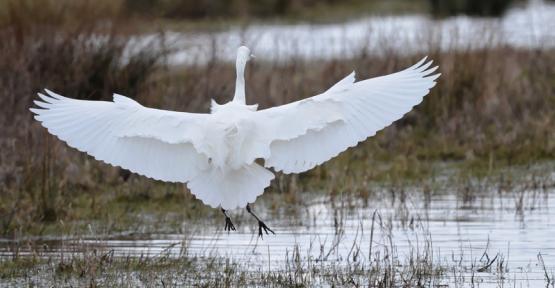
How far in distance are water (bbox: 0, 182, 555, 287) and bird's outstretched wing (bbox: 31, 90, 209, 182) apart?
0.61m

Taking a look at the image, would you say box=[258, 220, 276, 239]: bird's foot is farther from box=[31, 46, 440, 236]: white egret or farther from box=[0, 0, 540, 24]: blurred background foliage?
box=[0, 0, 540, 24]: blurred background foliage

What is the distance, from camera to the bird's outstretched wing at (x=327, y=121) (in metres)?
6.97

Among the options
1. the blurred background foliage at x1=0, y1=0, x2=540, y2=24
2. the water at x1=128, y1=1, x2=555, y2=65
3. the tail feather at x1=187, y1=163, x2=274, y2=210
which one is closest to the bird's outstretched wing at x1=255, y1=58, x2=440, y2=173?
the tail feather at x1=187, y1=163, x2=274, y2=210

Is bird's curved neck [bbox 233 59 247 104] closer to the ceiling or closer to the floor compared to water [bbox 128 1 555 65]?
closer to the floor

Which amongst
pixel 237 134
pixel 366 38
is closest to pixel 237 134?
pixel 237 134

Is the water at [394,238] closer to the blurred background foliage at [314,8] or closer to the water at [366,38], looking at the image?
the water at [366,38]

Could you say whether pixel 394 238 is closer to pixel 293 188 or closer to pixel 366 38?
pixel 293 188

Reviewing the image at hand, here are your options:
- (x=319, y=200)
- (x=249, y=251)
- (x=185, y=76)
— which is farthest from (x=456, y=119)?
(x=249, y=251)

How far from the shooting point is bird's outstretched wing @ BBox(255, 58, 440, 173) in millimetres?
6969

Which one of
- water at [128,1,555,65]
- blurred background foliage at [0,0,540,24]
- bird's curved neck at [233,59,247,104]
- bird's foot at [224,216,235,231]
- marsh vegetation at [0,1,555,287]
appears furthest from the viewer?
blurred background foliage at [0,0,540,24]

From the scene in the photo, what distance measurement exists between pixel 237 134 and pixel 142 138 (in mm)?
644

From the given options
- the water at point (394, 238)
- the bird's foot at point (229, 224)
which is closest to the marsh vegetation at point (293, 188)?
the water at point (394, 238)

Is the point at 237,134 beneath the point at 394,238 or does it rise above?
above

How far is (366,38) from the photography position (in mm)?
14773
